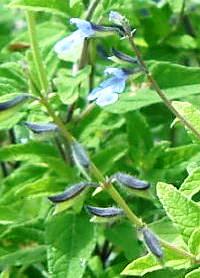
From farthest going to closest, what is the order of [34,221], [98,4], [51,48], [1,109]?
[51,48], [34,221], [98,4], [1,109]

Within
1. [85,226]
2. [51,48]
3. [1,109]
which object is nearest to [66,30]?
[51,48]

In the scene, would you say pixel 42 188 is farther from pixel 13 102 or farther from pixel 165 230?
pixel 13 102

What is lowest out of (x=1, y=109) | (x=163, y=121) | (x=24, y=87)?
(x=163, y=121)

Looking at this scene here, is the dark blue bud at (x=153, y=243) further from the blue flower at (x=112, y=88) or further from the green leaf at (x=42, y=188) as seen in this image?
the green leaf at (x=42, y=188)

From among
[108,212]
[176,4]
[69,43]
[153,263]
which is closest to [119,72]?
[69,43]

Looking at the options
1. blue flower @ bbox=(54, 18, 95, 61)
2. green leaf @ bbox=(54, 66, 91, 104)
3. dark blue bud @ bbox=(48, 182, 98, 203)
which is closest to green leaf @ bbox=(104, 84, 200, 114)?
green leaf @ bbox=(54, 66, 91, 104)

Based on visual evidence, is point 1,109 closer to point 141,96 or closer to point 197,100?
point 141,96
